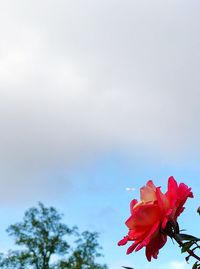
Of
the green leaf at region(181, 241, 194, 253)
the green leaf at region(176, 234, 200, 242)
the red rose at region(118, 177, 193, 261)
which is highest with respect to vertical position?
the red rose at region(118, 177, 193, 261)

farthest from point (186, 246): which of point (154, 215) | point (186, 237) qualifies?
point (154, 215)

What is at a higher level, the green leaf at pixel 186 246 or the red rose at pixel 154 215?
the red rose at pixel 154 215

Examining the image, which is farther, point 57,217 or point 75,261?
point 57,217

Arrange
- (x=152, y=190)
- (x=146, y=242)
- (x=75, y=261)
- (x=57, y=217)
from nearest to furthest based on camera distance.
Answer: (x=146, y=242) → (x=152, y=190) → (x=75, y=261) → (x=57, y=217)

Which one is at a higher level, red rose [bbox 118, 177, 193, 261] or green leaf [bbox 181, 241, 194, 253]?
red rose [bbox 118, 177, 193, 261]

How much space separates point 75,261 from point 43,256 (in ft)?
7.63

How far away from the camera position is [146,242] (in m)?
1.47

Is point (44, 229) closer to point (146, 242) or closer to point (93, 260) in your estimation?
point (93, 260)

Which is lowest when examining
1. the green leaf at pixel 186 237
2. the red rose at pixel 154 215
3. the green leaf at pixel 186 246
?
the green leaf at pixel 186 246

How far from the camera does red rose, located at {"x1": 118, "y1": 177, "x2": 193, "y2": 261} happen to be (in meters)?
1.51

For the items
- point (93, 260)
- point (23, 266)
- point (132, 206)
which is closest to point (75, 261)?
Result: point (93, 260)

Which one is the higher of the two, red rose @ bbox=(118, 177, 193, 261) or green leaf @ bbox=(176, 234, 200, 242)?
red rose @ bbox=(118, 177, 193, 261)

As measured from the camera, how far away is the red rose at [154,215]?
151cm

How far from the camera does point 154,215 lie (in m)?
1.54
